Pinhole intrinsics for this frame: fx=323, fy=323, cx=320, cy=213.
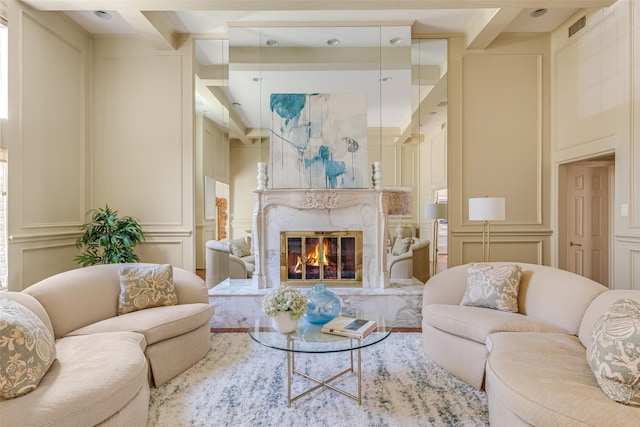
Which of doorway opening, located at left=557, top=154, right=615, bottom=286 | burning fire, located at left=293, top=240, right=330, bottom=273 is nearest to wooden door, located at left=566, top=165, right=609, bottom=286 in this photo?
doorway opening, located at left=557, top=154, right=615, bottom=286

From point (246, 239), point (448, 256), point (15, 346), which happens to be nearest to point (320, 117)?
point (246, 239)

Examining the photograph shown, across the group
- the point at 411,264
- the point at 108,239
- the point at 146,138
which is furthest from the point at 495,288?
the point at 146,138

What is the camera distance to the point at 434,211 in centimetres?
417

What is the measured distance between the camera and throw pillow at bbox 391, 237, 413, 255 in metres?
4.09

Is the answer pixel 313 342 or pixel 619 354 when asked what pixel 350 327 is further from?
pixel 619 354

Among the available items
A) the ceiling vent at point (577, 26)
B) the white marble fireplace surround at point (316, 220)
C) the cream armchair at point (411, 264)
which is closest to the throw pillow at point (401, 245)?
the cream armchair at point (411, 264)

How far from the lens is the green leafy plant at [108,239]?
3.62 metres

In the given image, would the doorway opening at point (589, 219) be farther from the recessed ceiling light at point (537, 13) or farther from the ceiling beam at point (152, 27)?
the ceiling beam at point (152, 27)

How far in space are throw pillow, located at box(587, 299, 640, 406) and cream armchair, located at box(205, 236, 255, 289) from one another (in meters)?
3.39

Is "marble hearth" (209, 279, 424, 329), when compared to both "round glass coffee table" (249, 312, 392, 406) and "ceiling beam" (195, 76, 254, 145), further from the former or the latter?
"ceiling beam" (195, 76, 254, 145)

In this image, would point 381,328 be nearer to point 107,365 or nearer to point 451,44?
point 107,365

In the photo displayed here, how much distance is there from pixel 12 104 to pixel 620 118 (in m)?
5.96

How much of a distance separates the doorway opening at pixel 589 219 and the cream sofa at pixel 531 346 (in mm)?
2035

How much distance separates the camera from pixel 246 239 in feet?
14.0
